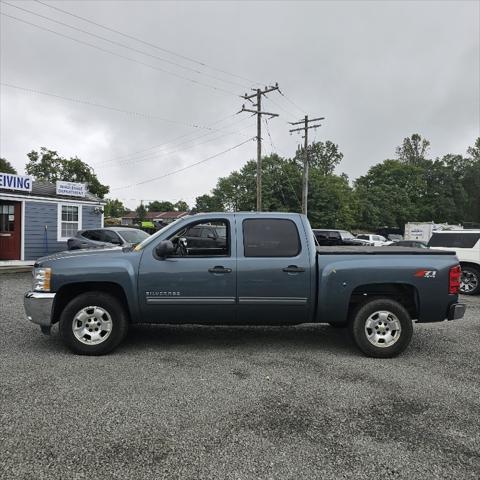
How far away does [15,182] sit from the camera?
15.0 meters

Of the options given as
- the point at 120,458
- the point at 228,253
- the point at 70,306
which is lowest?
the point at 120,458

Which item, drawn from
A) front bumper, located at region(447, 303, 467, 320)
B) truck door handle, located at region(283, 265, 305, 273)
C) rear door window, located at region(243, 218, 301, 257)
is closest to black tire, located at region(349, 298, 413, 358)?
front bumper, located at region(447, 303, 467, 320)

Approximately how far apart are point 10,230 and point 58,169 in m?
43.0

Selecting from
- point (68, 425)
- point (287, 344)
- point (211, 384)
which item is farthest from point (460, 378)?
point (68, 425)

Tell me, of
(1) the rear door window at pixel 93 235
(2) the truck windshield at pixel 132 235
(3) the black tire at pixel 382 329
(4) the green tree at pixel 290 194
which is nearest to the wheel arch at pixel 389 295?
(3) the black tire at pixel 382 329

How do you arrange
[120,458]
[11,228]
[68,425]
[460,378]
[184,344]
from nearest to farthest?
[120,458], [68,425], [460,378], [184,344], [11,228]

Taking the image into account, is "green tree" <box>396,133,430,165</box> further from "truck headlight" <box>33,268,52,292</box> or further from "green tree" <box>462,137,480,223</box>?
"truck headlight" <box>33,268,52,292</box>

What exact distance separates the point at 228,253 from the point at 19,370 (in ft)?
8.84

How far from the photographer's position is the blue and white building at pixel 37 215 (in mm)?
15273

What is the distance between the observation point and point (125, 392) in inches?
155

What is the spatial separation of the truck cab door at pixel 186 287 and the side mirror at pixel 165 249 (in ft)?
0.22

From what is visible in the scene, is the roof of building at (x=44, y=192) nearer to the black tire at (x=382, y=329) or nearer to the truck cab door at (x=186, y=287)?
the truck cab door at (x=186, y=287)

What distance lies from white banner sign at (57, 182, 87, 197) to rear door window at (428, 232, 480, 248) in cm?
1381

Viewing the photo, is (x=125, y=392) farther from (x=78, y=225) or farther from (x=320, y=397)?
(x=78, y=225)
